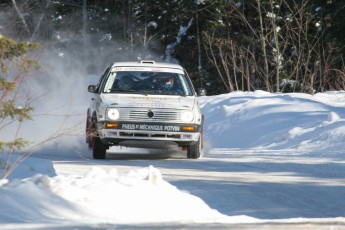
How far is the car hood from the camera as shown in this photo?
1555 cm

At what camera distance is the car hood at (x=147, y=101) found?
15554 millimetres

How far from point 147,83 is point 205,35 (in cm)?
2484

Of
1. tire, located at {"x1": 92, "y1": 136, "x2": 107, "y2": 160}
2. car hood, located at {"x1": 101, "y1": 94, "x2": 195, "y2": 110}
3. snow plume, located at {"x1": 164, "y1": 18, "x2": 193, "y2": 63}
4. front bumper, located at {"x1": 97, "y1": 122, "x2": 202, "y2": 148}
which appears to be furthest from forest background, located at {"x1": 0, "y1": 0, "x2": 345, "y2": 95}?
tire, located at {"x1": 92, "y1": 136, "x2": 107, "y2": 160}

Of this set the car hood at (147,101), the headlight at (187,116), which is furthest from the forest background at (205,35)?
the headlight at (187,116)

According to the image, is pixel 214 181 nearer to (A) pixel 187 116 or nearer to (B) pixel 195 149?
(A) pixel 187 116

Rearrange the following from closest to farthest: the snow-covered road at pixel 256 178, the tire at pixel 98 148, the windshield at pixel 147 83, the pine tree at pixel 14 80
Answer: the snow-covered road at pixel 256 178 < the pine tree at pixel 14 80 < the tire at pixel 98 148 < the windshield at pixel 147 83

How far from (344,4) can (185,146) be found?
1711cm

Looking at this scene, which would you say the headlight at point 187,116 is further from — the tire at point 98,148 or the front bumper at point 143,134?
the tire at point 98,148

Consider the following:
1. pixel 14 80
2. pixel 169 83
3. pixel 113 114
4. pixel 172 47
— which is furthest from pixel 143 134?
pixel 172 47

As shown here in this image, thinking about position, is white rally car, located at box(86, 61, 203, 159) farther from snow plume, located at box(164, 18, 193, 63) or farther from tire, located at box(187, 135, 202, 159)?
snow plume, located at box(164, 18, 193, 63)

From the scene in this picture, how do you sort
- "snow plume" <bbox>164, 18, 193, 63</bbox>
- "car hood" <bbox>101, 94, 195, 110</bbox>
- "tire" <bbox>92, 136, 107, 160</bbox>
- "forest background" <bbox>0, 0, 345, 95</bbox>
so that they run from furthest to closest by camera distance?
"snow plume" <bbox>164, 18, 193, 63</bbox> → "forest background" <bbox>0, 0, 345, 95</bbox> → "tire" <bbox>92, 136, 107, 160</bbox> → "car hood" <bbox>101, 94, 195, 110</bbox>

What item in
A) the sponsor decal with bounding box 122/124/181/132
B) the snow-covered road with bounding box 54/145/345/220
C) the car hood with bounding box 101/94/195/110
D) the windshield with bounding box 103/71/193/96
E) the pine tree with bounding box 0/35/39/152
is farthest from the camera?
the windshield with bounding box 103/71/193/96

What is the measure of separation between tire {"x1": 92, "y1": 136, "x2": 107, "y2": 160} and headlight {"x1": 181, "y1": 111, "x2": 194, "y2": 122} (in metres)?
1.39

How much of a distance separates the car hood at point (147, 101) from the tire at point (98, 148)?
0.65 m
